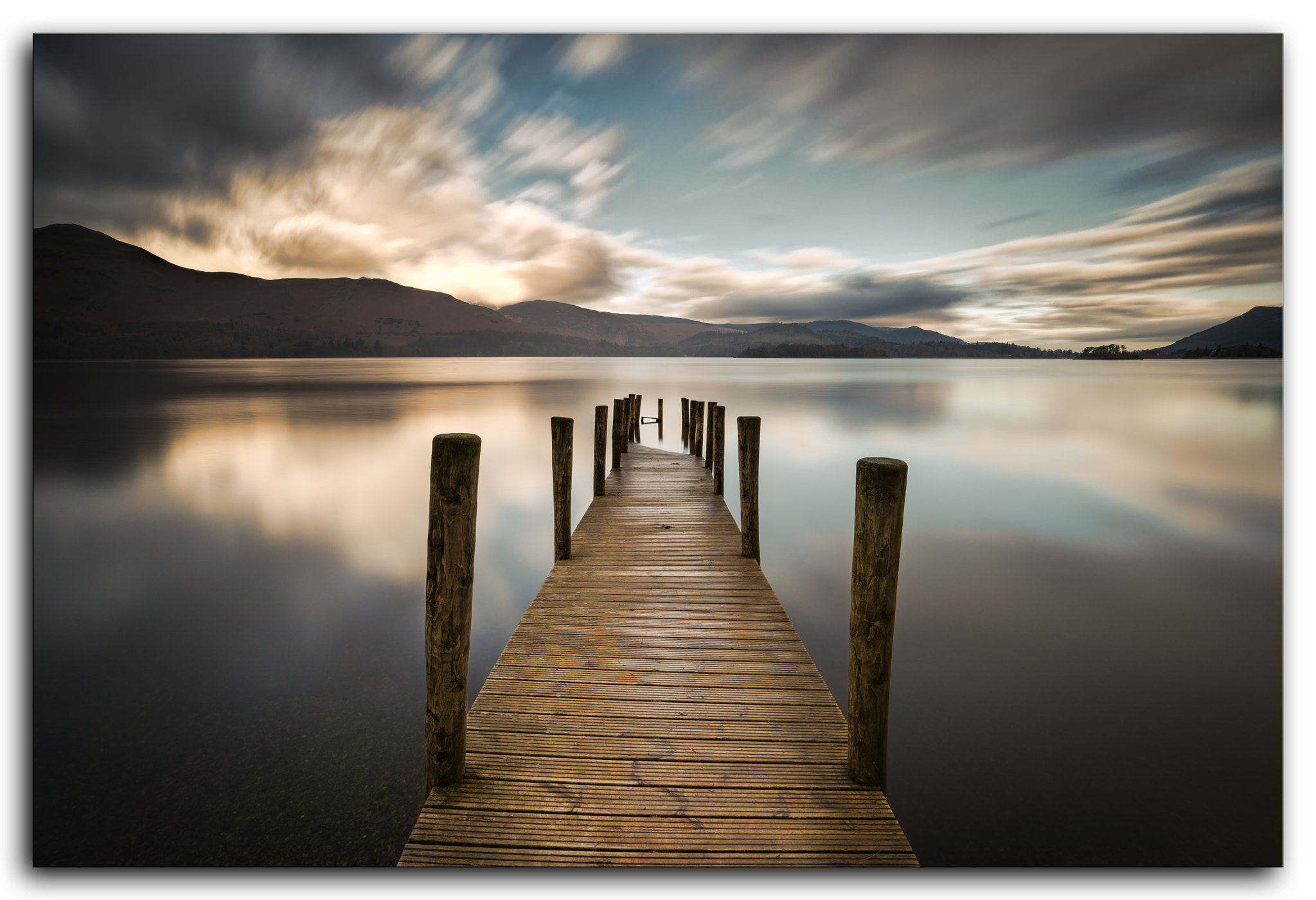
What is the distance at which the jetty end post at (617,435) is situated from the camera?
36.5ft

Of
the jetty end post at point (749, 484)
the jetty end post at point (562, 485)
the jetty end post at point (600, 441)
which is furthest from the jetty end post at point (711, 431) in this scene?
the jetty end post at point (562, 485)

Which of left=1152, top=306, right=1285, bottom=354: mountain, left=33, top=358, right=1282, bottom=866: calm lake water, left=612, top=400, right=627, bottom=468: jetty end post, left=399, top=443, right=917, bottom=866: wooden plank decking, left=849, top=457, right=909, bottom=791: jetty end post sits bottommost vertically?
left=33, top=358, right=1282, bottom=866: calm lake water

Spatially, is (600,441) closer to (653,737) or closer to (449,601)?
(653,737)

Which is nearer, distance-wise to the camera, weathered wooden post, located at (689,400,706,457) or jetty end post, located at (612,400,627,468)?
jetty end post, located at (612,400,627,468)

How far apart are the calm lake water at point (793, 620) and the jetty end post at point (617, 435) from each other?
132cm

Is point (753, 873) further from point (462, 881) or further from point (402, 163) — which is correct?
point (402, 163)

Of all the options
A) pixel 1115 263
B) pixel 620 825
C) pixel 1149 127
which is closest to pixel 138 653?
pixel 620 825

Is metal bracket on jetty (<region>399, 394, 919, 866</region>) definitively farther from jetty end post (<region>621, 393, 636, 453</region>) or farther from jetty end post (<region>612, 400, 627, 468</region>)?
jetty end post (<region>621, 393, 636, 453</region>)

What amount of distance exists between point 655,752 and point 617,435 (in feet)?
29.3

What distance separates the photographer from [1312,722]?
3.71 m

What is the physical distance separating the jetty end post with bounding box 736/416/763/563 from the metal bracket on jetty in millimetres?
1823

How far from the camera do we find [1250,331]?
6426mm

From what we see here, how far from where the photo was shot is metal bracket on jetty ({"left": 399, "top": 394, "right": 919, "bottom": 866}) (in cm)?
212

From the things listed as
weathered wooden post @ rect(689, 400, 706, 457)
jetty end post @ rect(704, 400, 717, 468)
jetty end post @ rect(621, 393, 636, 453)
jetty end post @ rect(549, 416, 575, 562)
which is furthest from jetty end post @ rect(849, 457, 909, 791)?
weathered wooden post @ rect(689, 400, 706, 457)
